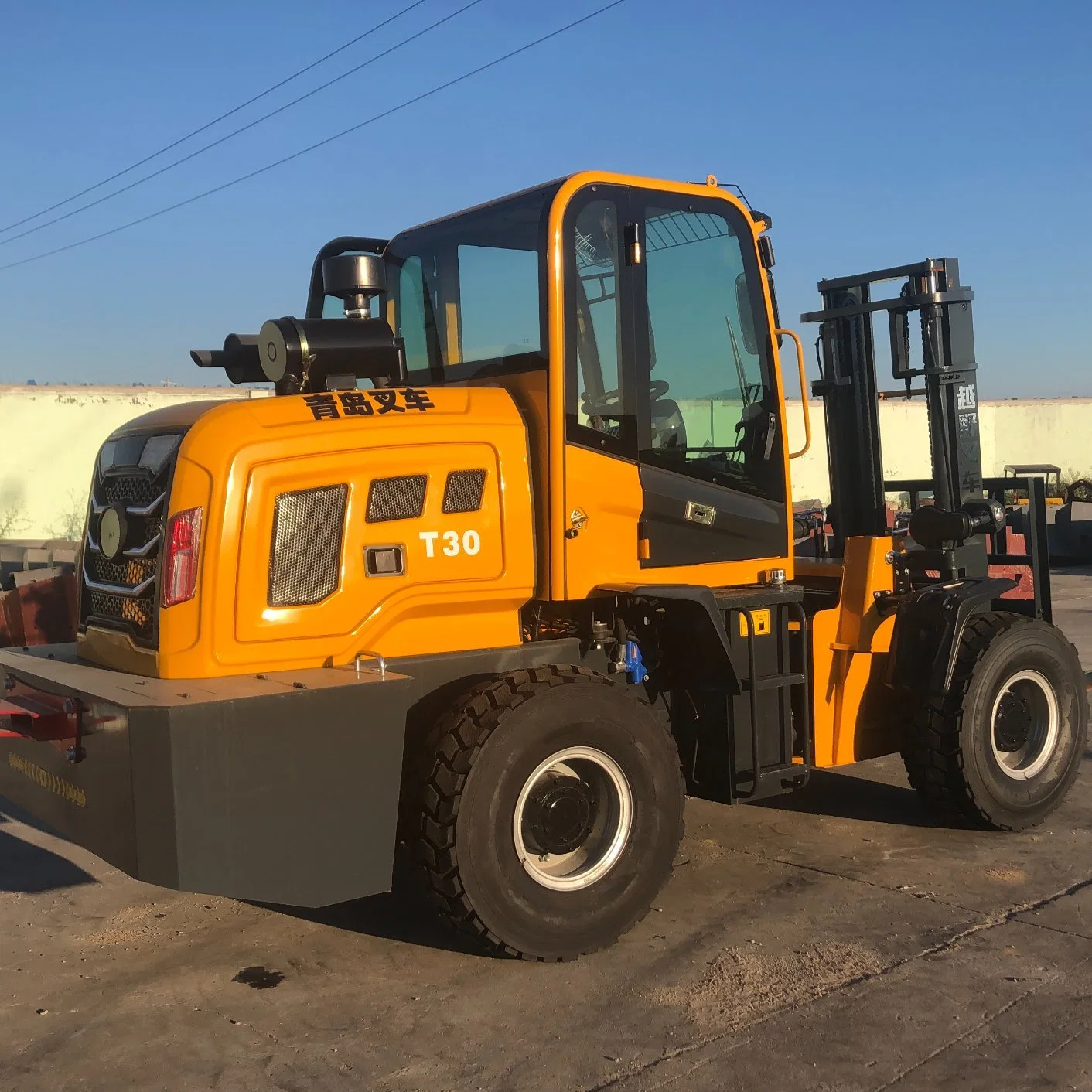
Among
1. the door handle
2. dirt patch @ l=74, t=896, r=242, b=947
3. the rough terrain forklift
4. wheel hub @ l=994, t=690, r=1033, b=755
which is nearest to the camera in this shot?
the rough terrain forklift

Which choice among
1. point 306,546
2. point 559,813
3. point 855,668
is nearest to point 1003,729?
point 855,668

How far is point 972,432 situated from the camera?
22.7 ft

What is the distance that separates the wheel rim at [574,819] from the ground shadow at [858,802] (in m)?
2.13

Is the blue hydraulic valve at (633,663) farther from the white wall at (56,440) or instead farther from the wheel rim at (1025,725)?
the white wall at (56,440)

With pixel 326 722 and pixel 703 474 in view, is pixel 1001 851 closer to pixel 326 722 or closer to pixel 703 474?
pixel 703 474

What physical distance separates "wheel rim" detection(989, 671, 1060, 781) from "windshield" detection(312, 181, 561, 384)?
10.1 ft

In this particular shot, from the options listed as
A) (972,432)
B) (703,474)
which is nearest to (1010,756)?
(972,432)

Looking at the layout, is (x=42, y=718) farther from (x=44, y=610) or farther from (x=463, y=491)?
(x=44, y=610)

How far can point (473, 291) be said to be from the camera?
5.43 metres

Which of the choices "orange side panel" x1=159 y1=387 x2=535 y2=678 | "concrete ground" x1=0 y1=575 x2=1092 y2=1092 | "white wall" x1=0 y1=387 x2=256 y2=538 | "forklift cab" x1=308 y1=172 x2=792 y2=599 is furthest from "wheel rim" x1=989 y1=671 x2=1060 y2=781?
"white wall" x1=0 y1=387 x2=256 y2=538

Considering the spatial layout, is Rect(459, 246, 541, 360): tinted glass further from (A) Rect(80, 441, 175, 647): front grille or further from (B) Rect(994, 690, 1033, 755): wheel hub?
(B) Rect(994, 690, 1033, 755): wheel hub

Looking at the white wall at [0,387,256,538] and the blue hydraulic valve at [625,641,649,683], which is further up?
the white wall at [0,387,256,538]

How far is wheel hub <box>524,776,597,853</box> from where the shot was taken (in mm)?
4703

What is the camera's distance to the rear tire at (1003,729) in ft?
19.7
